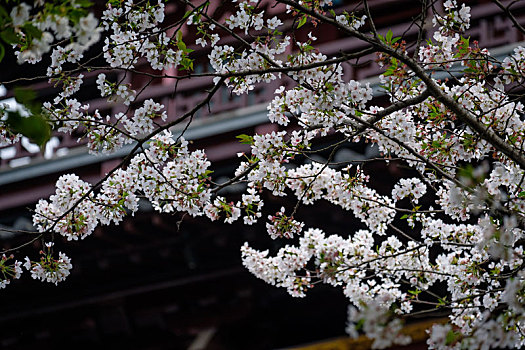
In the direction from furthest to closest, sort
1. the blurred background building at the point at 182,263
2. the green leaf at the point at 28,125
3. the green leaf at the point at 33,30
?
the blurred background building at the point at 182,263 < the green leaf at the point at 33,30 < the green leaf at the point at 28,125

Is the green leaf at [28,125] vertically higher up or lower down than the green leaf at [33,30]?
lower down

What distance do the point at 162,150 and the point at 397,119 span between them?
128cm

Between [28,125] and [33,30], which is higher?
[33,30]

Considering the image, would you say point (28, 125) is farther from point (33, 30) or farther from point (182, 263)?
point (182, 263)

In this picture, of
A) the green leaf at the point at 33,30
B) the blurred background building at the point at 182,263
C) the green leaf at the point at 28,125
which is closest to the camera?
the green leaf at the point at 28,125

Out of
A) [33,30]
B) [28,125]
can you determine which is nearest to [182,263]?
[33,30]

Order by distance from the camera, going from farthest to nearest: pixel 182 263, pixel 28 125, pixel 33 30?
pixel 182 263, pixel 33 30, pixel 28 125

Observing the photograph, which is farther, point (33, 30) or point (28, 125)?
point (33, 30)

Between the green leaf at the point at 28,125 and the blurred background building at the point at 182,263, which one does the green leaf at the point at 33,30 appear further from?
the blurred background building at the point at 182,263

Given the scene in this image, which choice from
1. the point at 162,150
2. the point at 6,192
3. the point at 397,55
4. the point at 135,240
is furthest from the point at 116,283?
the point at 397,55

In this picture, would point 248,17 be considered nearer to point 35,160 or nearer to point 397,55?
point 397,55

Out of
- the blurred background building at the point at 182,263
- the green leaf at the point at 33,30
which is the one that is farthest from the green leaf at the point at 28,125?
the blurred background building at the point at 182,263

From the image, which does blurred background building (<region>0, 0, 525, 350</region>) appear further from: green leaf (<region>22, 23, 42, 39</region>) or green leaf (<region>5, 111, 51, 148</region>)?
green leaf (<region>5, 111, 51, 148</region>)

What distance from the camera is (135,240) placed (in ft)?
18.7
